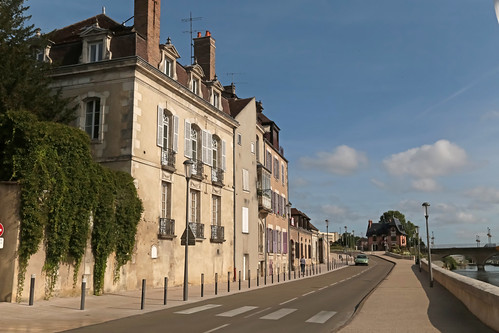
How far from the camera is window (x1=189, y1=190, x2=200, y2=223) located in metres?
26.2

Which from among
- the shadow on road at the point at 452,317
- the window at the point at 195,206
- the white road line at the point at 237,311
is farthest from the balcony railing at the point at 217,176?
the shadow on road at the point at 452,317

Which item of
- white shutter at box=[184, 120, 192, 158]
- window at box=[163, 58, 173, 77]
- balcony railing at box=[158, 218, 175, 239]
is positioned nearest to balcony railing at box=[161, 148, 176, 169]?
white shutter at box=[184, 120, 192, 158]

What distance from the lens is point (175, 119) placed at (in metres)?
24.6

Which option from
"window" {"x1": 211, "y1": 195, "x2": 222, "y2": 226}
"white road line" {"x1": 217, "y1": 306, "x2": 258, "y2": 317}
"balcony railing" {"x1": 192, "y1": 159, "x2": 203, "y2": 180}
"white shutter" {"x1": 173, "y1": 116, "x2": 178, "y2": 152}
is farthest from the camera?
"window" {"x1": 211, "y1": 195, "x2": 222, "y2": 226}

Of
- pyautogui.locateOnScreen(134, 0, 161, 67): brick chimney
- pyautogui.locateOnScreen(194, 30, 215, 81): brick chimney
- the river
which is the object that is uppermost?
pyautogui.locateOnScreen(194, 30, 215, 81): brick chimney

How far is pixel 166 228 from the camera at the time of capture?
2292cm

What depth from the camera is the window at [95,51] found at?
22547mm

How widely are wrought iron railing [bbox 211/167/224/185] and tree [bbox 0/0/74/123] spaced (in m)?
9.43

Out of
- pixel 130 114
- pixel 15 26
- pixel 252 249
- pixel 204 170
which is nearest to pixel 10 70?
pixel 15 26

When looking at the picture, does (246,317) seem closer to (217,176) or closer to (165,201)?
(165,201)

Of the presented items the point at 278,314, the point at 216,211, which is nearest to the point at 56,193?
the point at 278,314

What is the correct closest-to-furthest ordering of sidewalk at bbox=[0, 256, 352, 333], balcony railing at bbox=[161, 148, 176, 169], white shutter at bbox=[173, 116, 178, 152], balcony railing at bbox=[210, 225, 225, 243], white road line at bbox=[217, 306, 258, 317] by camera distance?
sidewalk at bbox=[0, 256, 352, 333] < white road line at bbox=[217, 306, 258, 317] < balcony railing at bbox=[161, 148, 176, 169] < white shutter at bbox=[173, 116, 178, 152] < balcony railing at bbox=[210, 225, 225, 243]

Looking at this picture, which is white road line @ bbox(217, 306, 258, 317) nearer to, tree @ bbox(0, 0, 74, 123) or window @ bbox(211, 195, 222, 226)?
tree @ bbox(0, 0, 74, 123)

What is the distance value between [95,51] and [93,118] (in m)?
3.28
